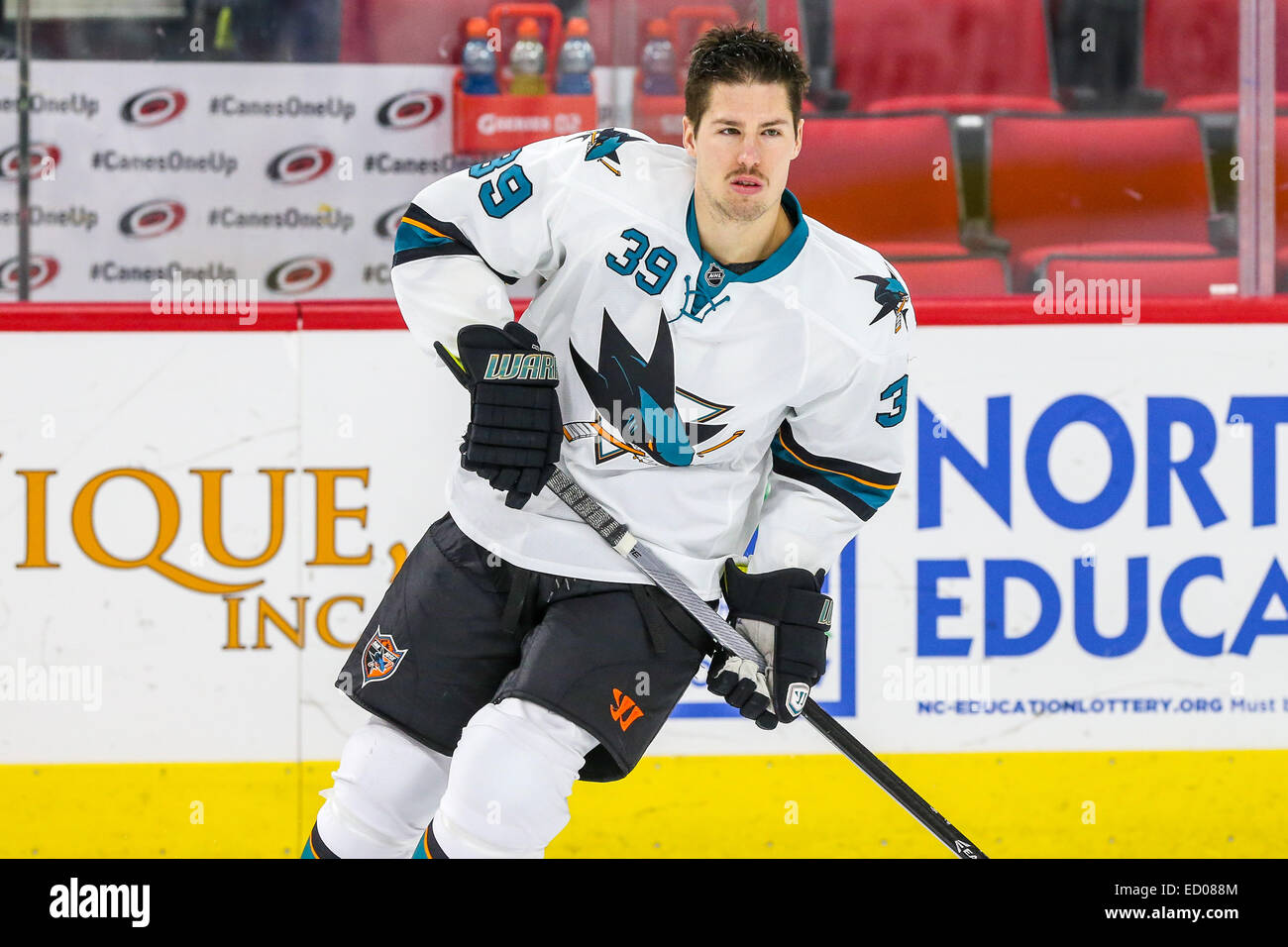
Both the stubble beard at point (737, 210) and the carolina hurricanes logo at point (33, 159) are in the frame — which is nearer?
the stubble beard at point (737, 210)

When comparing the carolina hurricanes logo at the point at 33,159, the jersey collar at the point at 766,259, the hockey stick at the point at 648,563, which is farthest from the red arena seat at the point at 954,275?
the carolina hurricanes logo at the point at 33,159

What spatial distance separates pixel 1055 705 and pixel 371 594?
132 cm

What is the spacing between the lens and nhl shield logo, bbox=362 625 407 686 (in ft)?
6.72

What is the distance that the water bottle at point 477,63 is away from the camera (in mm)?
3416

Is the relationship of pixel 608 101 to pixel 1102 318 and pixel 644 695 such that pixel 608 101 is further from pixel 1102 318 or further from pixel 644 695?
pixel 644 695

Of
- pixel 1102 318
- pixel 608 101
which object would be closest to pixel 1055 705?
pixel 1102 318

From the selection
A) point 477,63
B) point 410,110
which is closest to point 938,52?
point 477,63

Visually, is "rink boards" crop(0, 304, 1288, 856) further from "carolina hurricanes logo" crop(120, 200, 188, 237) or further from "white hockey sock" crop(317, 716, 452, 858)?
"white hockey sock" crop(317, 716, 452, 858)

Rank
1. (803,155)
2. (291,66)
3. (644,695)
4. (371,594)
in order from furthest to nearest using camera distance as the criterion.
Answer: (291,66) → (803,155) → (371,594) → (644,695)

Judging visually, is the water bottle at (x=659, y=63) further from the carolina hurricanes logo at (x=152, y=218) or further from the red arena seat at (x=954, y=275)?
the carolina hurricanes logo at (x=152, y=218)

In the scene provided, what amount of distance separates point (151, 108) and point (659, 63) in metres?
1.14

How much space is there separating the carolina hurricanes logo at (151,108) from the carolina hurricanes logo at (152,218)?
210 mm

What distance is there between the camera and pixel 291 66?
3.31 metres

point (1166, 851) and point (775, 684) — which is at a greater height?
point (775, 684)
